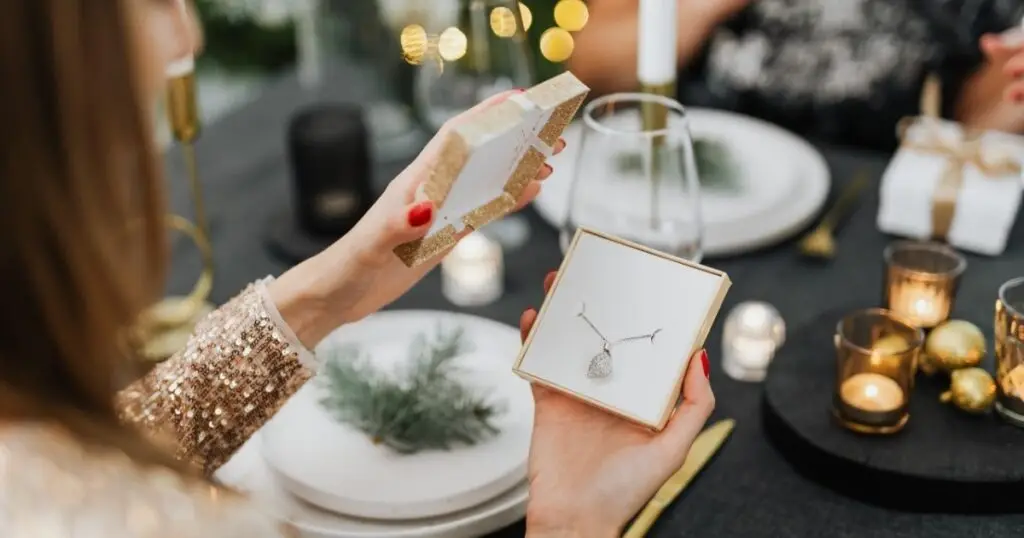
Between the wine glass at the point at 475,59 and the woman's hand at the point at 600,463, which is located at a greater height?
the wine glass at the point at 475,59

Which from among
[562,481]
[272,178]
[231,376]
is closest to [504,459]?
[562,481]

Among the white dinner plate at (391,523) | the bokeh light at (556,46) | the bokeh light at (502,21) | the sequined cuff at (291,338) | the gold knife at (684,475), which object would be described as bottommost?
the gold knife at (684,475)

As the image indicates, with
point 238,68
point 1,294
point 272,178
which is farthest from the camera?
point 238,68

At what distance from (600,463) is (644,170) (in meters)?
0.40

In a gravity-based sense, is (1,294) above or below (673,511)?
above

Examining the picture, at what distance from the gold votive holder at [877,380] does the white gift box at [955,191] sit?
311mm

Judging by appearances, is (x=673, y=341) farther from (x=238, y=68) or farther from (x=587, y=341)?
(x=238, y=68)

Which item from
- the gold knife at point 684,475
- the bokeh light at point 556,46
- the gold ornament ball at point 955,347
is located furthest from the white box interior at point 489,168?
the bokeh light at point 556,46

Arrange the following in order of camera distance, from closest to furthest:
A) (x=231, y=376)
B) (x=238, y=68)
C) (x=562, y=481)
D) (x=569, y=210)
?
(x=562, y=481)
(x=231, y=376)
(x=569, y=210)
(x=238, y=68)

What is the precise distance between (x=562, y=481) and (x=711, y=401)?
0.13 meters

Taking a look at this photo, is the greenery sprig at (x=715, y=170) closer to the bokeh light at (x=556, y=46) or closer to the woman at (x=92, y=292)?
the bokeh light at (x=556, y=46)

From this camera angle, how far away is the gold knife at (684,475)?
2.84 ft

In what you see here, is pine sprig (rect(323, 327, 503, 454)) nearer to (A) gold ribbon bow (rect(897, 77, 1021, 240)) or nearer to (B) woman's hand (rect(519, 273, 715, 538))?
(B) woman's hand (rect(519, 273, 715, 538))

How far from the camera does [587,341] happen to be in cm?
85
